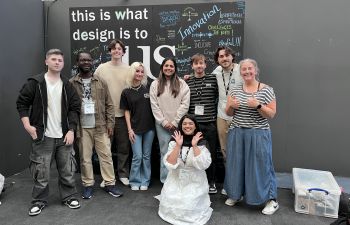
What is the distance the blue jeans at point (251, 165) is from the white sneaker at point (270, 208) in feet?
0.23

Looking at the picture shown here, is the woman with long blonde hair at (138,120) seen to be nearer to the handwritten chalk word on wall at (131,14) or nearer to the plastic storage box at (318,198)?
the handwritten chalk word on wall at (131,14)

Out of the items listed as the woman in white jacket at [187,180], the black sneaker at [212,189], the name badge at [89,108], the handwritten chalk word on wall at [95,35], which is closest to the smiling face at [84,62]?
the name badge at [89,108]

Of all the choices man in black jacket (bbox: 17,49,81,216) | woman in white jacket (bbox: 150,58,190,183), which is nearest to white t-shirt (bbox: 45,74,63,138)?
man in black jacket (bbox: 17,49,81,216)

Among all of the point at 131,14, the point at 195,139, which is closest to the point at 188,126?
the point at 195,139

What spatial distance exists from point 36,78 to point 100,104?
645 millimetres

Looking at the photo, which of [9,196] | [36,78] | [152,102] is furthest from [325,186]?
[9,196]

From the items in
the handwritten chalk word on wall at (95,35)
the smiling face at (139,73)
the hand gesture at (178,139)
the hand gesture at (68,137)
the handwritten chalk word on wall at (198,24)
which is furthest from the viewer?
the handwritten chalk word on wall at (95,35)

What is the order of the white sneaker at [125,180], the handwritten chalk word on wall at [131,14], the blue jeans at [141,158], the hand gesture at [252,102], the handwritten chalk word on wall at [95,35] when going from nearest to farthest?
1. the hand gesture at [252,102]
2. the blue jeans at [141,158]
3. the white sneaker at [125,180]
4. the handwritten chalk word on wall at [131,14]
5. the handwritten chalk word on wall at [95,35]

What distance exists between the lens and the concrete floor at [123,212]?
2.70 meters

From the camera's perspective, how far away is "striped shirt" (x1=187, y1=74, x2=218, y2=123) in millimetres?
3172

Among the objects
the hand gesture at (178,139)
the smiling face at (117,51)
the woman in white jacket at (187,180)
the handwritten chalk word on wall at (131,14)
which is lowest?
the woman in white jacket at (187,180)

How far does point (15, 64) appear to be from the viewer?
386 centimetres

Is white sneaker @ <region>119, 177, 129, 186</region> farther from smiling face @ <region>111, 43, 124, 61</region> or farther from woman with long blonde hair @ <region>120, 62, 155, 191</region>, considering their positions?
smiling face @ <region>111, 43, 124, 61</region>

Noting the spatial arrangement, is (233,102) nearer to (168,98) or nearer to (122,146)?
(168,98)
